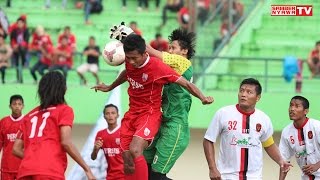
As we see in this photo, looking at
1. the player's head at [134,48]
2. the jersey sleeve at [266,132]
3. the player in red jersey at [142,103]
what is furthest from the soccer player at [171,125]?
the jersey sleeve at [266,132]

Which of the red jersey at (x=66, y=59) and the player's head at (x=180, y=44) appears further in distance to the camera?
the red jersey at (x=66, y=59)

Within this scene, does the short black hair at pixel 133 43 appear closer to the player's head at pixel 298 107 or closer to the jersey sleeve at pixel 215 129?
the jersey sleeve at pixel 215 129

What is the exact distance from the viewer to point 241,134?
11.2 m

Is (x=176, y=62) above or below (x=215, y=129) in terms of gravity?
above

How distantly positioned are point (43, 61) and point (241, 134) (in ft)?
28.2

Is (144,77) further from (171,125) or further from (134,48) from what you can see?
(171,125)

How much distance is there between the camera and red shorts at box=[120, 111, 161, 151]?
35.4ft

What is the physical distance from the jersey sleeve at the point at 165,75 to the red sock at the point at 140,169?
0.84 meters

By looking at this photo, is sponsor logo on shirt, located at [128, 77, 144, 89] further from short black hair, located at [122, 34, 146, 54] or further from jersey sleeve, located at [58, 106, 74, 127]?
jersey sleeve, located at [58, 106, 74, 127]

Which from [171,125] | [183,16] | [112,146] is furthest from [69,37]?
[171,125]

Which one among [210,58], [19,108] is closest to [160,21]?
[210,58]

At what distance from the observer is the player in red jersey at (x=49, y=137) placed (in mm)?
9398

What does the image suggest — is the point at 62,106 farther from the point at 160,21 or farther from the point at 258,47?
the point at 160,21

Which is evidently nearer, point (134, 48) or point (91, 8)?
point (134, 48)
